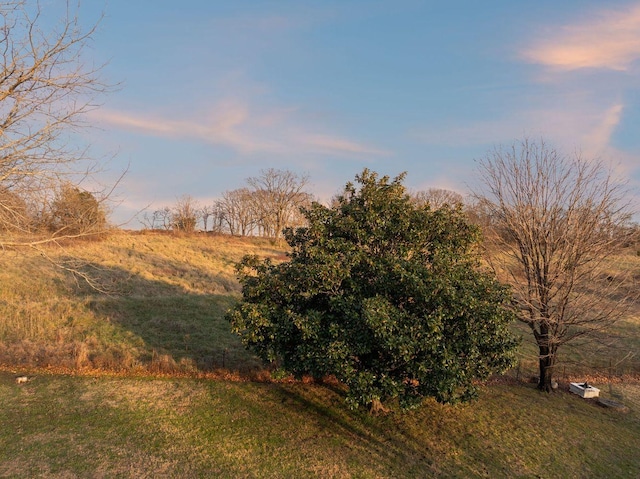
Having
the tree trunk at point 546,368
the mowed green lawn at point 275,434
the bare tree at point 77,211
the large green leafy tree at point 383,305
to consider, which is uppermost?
the bare tree at point 77,211

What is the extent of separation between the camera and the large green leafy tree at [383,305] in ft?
33.5

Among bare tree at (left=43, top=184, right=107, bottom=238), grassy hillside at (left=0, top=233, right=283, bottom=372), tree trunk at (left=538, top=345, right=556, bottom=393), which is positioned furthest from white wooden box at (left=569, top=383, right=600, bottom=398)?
bare tree at (left=43, top=184, right=107, bottom=238)

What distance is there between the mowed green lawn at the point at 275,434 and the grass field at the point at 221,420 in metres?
0.05

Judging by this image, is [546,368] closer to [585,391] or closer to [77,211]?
[585,391]

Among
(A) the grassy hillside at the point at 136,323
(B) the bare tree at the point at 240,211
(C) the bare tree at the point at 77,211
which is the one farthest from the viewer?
(B) the bare tree at the point at 240,211

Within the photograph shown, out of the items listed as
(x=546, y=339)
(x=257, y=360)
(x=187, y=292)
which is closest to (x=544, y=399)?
(x=546, y=339)

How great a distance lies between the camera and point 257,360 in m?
18.7

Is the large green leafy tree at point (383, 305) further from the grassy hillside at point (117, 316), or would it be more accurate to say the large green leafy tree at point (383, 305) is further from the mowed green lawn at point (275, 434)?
the grassy hillside at point (117, 316)

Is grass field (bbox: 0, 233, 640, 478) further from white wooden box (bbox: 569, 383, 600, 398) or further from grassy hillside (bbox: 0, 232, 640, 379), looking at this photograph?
white wooden box (bbox: 569, 383, 600, 398)

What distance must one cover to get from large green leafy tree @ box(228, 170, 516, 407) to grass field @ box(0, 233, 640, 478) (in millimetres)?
1950

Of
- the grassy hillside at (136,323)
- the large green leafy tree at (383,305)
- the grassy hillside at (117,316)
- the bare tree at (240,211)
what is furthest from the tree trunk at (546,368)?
the bare tree at (240,211)

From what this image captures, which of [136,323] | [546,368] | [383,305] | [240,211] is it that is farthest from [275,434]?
[240,211]

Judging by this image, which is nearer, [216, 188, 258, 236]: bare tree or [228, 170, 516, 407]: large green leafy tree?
[228, 170, 516, 407]: large green leafy tree

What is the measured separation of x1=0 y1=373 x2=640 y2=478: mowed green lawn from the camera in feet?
32.8
